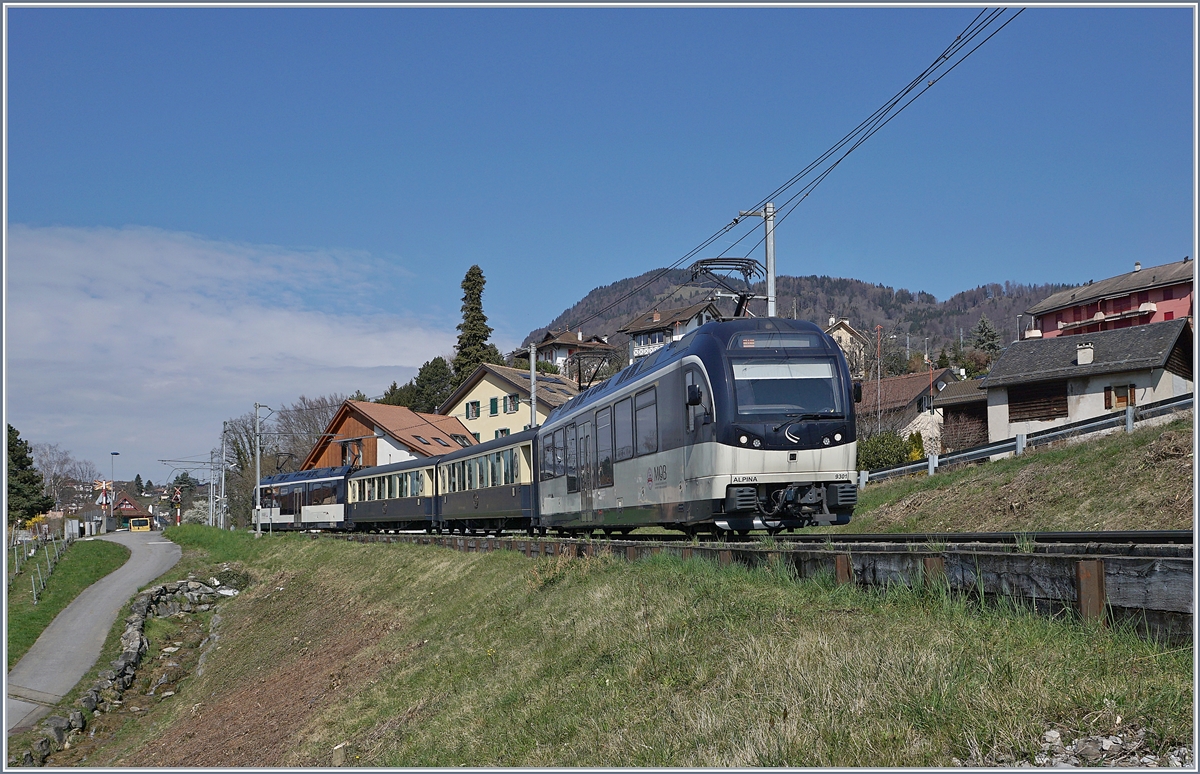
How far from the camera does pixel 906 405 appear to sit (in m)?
59.1

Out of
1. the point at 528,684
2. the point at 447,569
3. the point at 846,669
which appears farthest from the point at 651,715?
the point at 447,569

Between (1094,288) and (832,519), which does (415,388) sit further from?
(832,519)

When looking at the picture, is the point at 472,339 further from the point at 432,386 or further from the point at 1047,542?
the point at 1047,542

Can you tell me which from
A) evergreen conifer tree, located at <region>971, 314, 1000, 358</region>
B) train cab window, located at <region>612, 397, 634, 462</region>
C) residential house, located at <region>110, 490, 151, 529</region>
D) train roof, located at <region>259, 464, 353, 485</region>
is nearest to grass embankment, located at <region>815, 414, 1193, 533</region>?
train cab window, located at <region>612, 397, 634, 462</region>

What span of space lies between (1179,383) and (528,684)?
36.8 m

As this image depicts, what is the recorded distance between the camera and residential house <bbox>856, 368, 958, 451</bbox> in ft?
192

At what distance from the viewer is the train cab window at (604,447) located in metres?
19.8

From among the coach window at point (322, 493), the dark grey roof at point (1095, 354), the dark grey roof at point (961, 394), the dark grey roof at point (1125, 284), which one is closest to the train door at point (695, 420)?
the dark grey roof at point (1095, 354)

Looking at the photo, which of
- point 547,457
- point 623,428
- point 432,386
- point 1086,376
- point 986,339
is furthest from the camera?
point 986,339

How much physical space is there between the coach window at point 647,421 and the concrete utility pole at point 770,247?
5.34m

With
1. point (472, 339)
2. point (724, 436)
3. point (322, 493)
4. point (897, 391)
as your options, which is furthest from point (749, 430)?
point (472, 339)

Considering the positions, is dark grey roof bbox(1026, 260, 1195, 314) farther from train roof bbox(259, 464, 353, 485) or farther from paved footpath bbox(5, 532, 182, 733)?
paved footpath bbox(5, 532, 182, 733)

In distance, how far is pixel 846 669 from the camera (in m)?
6.80

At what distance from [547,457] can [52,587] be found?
27965mm
